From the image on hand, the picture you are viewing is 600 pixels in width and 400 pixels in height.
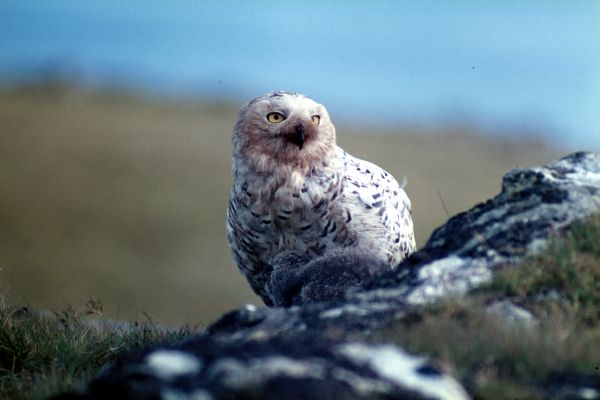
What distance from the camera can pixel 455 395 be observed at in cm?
358

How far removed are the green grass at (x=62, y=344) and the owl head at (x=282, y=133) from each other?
1454mm

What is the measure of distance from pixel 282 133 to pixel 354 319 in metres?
2.92

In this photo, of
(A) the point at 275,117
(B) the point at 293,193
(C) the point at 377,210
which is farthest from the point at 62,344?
(C) the point at 377,210

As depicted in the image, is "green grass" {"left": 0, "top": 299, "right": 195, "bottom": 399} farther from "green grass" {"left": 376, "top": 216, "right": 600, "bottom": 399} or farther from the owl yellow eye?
"green grass" {"left": 376, "top": 216, "right": 600, "bottom": 399}

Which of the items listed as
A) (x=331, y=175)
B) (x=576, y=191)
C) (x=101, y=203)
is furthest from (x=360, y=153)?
(x=576, y=191)

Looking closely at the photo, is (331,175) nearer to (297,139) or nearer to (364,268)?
(297,139)

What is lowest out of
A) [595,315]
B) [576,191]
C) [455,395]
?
[455,395]

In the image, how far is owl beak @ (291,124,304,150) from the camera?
7.07 m

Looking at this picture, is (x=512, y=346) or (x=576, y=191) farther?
(x=576, y=191)

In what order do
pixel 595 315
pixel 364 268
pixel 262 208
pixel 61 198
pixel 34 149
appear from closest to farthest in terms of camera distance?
pixel 595 315
pixel 364 268
pixel 262 208
pixel 61 198
pixel 34 149

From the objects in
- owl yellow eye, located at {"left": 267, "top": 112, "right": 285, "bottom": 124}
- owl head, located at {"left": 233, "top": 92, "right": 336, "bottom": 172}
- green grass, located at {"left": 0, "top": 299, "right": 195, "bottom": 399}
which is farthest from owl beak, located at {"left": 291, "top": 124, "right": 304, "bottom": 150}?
green grass, located at {"left": 0, "top": 299, "right": 195, "bottom": 399}

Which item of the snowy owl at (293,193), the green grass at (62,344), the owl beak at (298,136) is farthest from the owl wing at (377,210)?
the green grass at (62,344)

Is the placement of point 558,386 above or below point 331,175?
below

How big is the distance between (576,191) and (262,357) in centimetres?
253
